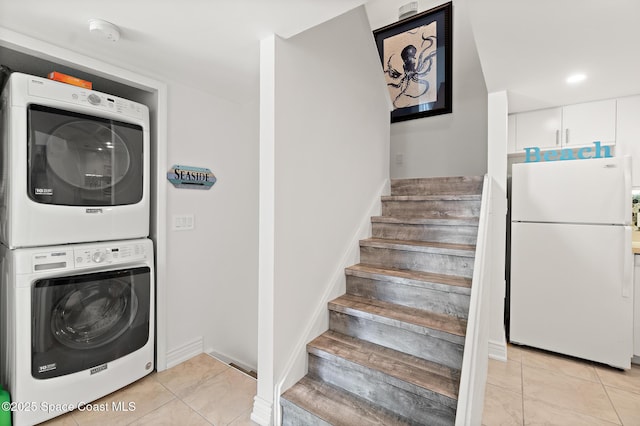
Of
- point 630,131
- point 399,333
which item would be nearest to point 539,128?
point 630,131

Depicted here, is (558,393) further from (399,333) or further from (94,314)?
(94,314)

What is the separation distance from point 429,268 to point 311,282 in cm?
83

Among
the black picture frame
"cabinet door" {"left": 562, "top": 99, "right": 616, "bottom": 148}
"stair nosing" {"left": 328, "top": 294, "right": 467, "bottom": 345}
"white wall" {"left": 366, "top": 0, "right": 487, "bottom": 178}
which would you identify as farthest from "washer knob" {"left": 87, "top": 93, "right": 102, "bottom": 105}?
"cabinet door" {"left": 562, "top": 99, "right": 616, "bottom": 148}

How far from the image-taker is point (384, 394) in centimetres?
152

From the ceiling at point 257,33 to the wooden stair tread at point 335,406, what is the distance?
1.94 meters

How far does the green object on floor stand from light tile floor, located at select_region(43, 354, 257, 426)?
0.18 metres

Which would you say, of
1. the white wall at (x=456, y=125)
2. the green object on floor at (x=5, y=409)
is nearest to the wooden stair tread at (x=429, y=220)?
the white wall at (x=456, y=125)

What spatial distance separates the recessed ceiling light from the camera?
214 cm

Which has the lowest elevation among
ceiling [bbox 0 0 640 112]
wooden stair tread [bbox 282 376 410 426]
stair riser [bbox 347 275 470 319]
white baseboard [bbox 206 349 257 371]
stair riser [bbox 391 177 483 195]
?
white baseboard [bbox 206 349 257 371]

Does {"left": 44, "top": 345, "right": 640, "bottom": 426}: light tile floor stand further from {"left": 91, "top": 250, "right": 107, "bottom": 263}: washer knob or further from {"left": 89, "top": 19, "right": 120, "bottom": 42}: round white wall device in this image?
{"left": 89, "top": 19, "right": 120, "bottom": 42}: round white wall device

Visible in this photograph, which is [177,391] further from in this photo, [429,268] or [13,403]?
[429,268]

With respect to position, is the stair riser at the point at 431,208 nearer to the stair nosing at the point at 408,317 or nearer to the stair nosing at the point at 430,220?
the stair nosing at the point at 430,220

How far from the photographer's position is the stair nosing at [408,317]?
5.12ft

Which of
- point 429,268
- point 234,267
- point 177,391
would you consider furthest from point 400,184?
point 177,391
